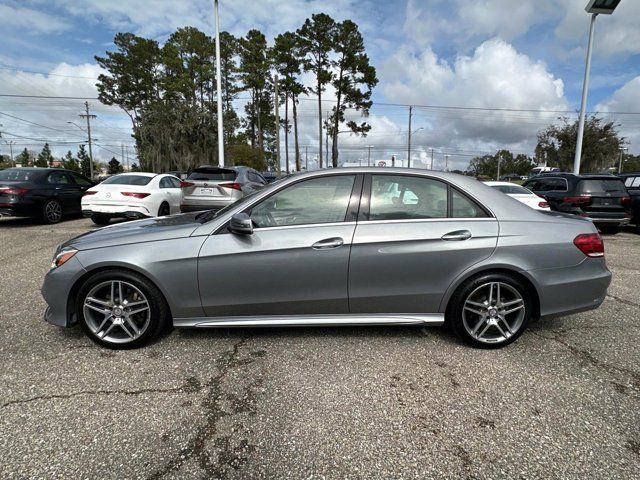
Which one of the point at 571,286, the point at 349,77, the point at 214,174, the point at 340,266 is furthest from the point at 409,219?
the point at 349,77

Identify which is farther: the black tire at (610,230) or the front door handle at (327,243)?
the black tire at (610,230)

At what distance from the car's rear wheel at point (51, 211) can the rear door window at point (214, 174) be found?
371cm

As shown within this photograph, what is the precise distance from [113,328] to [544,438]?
10.4 feet

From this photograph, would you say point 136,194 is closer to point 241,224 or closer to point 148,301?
point 148,301

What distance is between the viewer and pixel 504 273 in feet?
9.99

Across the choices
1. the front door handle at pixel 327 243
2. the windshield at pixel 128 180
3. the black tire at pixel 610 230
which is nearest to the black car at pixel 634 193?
the black tire at pixel 610 230

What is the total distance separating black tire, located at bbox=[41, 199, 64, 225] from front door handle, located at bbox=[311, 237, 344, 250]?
9.38m

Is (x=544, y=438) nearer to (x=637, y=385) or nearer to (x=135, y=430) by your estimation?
(x=637, y=385)

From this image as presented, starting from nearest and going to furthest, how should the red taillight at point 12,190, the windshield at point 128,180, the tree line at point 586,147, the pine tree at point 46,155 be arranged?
the red taillight at point 12,190 < the windshield at point 128,180 < the tree line at point 586,147 < the pine tree at point 46,155

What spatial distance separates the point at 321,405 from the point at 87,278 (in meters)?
2.12

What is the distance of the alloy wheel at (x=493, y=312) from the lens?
3059 mm

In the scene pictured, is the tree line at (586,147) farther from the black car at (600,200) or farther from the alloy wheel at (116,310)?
the alloy wheel at (116,310)

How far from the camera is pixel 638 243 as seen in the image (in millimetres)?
8438

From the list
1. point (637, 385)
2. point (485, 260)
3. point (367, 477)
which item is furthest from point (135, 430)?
point (637, 385)
